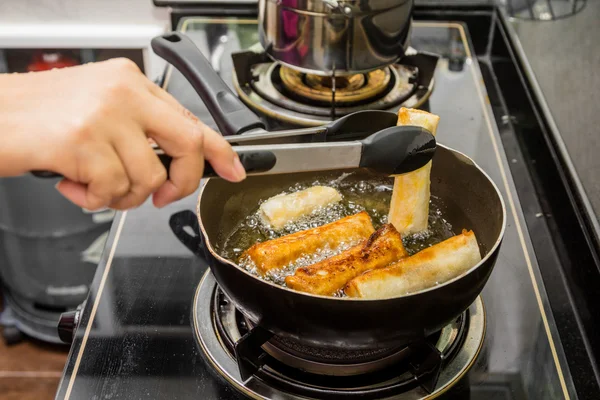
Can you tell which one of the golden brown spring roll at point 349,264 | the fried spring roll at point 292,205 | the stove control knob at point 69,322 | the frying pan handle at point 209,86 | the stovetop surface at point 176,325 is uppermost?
the frying pan handle at point 209,86

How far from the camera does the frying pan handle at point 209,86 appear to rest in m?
1.07

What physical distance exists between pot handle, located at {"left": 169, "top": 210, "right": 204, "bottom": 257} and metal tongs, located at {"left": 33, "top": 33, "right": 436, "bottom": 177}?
0.19m

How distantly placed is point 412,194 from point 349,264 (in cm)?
18

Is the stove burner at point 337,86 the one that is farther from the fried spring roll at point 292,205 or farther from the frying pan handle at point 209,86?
the fried spring roll at point 292,205

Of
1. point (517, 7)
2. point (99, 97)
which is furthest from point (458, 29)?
point (99, 97)

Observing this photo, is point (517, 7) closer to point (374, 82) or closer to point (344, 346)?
point (374, 82)

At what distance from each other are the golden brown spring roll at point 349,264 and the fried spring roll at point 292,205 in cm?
15

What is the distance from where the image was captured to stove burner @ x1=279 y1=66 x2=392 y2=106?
1390 millimetres

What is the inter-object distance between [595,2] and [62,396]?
1.83 metres

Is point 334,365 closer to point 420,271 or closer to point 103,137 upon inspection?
point 420,271

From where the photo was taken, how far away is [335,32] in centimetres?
124

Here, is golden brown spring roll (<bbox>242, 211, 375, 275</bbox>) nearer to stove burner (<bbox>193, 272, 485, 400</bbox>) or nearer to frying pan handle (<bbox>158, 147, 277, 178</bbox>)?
stove burner (<bbox>193, 272, 485, 400</bbox>)

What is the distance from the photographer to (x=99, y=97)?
0.62 m

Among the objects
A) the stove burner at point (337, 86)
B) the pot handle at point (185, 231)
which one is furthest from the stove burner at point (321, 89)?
the pot handle at point (185, 231)
